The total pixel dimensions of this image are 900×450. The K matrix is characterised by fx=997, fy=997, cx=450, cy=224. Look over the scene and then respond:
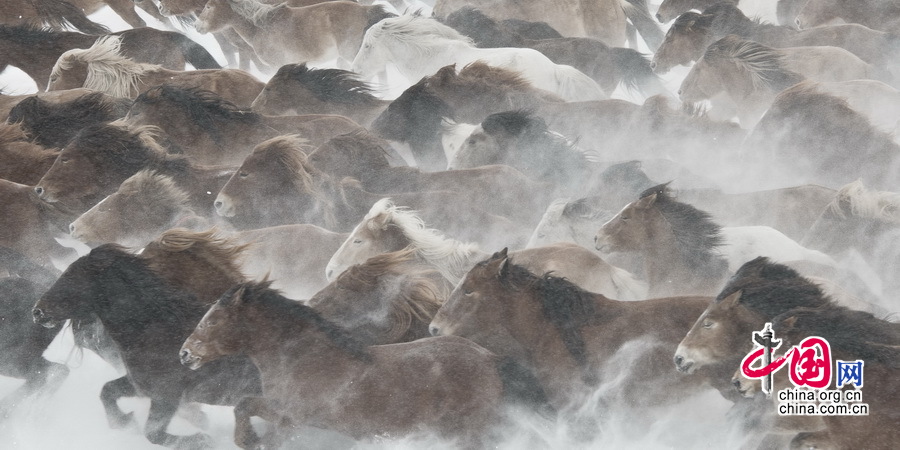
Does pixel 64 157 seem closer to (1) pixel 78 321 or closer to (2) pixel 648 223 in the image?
(1) pixel 78 321

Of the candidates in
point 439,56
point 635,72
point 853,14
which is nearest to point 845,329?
Result: point 439,56

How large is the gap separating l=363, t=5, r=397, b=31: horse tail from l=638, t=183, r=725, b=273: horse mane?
412cm

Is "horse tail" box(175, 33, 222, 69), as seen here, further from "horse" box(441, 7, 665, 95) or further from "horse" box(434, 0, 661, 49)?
"horse" box(434, 0, 661, 49)

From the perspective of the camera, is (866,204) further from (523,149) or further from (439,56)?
(439,56)

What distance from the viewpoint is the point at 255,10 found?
26.1ft

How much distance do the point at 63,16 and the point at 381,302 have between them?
5850 mm

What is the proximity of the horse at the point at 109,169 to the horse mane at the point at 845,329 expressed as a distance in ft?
10.2

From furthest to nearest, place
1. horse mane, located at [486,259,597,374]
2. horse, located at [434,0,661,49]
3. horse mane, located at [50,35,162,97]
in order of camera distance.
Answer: horse, located at [434,0,661,49]
horse mane, located at [50,35,162,97]
horse mane, located at [486,259,597,374]

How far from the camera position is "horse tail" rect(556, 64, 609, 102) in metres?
6.71

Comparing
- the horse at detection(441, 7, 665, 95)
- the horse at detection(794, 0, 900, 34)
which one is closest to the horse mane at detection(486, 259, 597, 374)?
the horse at detection(441, 7, 665, 95)

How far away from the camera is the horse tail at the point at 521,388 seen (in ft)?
10.7

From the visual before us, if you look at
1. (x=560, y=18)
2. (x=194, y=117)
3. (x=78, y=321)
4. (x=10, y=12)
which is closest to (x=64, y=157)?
(x=194, y=117)

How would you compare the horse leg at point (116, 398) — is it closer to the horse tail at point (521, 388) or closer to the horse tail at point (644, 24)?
the horse tail at point (521, 388)

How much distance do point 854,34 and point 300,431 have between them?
5.22 metres
